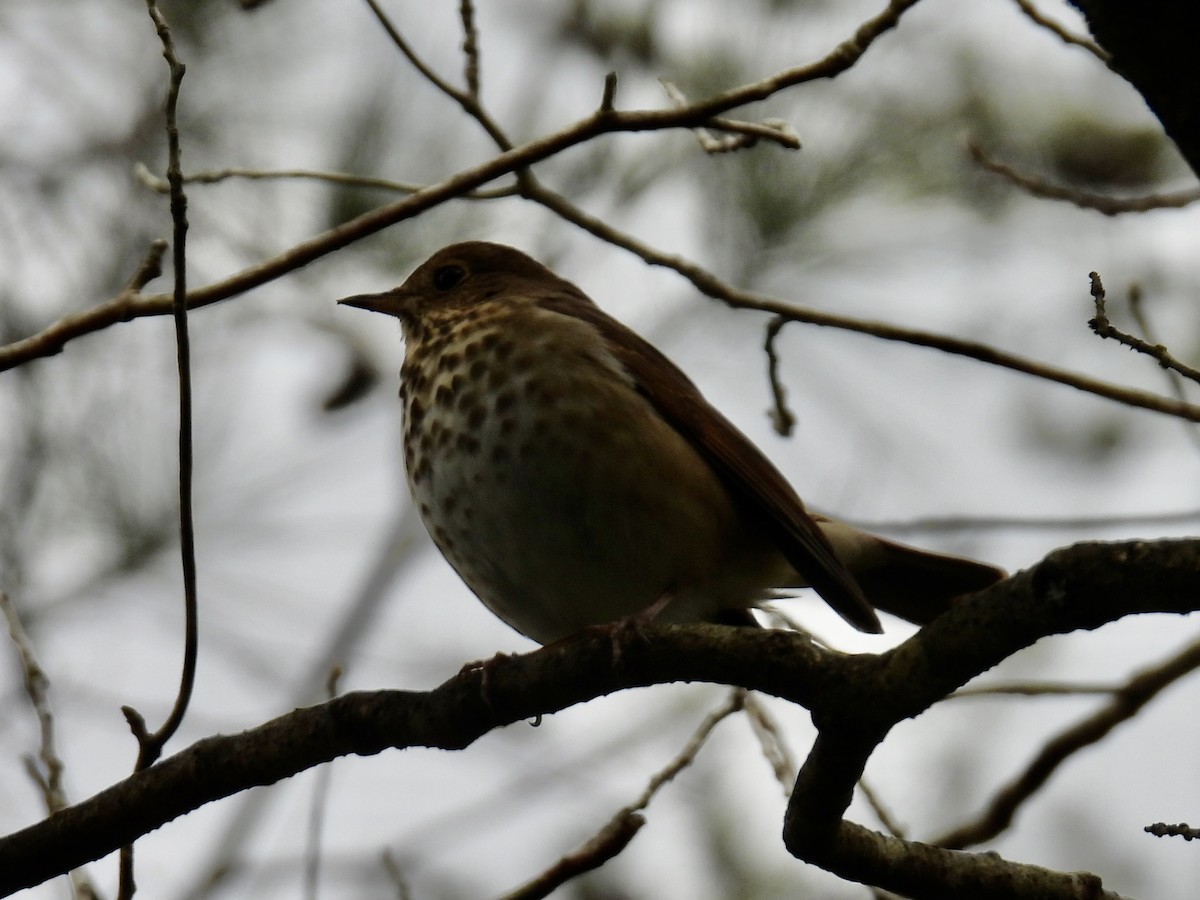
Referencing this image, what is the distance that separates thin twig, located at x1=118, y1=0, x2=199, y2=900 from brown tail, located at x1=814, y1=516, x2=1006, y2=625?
6.73 ft

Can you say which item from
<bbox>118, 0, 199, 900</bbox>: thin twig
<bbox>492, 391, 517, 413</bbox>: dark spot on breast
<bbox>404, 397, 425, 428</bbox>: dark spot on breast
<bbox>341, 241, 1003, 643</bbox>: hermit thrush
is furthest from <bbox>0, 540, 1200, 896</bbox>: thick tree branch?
<bbox>404, 397, 425, 428</bbox>: dark spot on breast

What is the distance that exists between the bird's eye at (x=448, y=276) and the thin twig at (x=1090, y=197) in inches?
64.8

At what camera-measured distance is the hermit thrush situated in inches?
152

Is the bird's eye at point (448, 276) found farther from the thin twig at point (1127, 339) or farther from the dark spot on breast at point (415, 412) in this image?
the thin twig at point (1127, 339)

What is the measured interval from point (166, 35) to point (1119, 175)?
5.11 metres

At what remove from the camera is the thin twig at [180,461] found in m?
2.76

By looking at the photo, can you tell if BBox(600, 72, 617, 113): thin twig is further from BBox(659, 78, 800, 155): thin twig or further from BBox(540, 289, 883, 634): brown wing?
BBox(540, 289, 883, 634): brown wing

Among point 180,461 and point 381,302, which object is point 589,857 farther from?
point 381,302

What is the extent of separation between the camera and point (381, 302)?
5012 mm

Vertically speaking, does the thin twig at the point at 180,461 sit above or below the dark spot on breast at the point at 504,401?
below

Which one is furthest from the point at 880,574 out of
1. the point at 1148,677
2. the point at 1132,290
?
the point at 1132,290

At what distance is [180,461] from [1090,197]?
2081 mm

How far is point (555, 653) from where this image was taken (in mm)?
3199

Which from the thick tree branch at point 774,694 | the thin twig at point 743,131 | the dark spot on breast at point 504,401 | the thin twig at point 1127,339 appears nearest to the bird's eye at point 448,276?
the dark spot on breast at point 504,401
